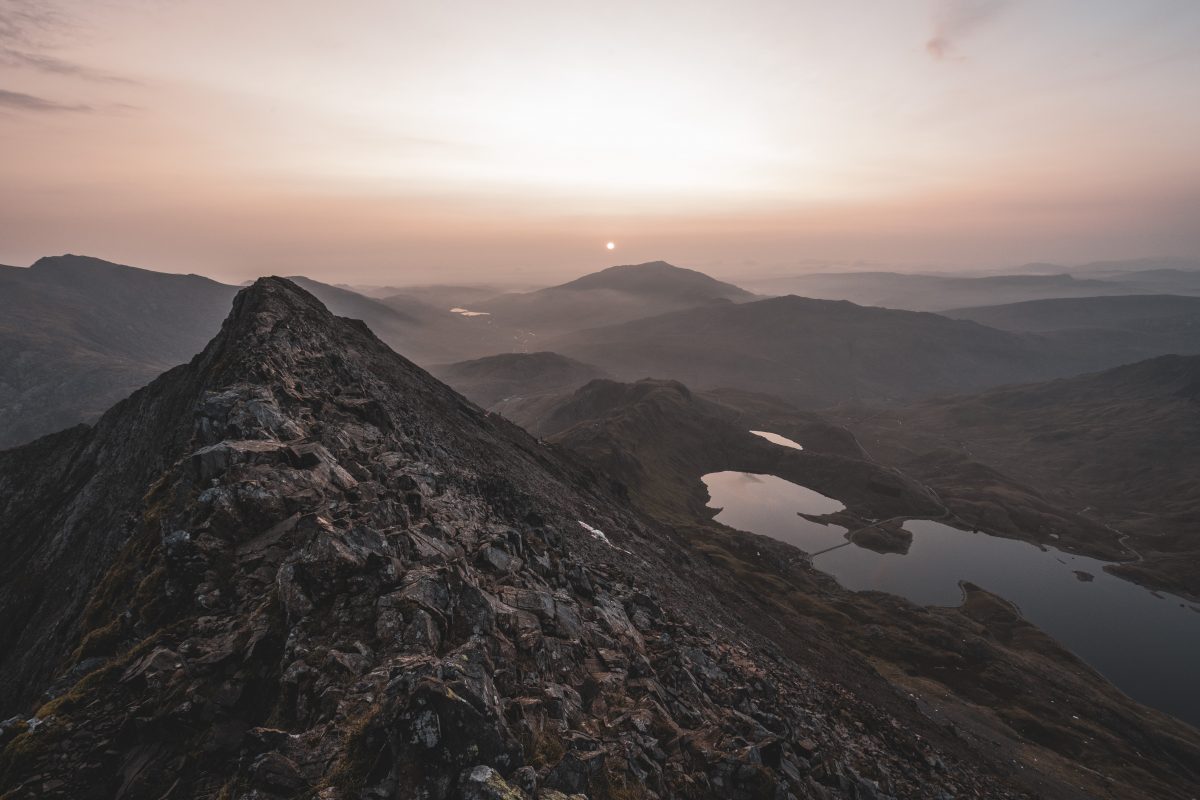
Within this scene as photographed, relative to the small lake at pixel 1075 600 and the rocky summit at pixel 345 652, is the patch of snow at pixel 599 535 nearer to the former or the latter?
the rocky summit at pixel 345 652

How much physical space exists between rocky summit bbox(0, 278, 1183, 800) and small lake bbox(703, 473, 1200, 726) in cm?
12443

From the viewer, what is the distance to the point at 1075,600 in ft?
563

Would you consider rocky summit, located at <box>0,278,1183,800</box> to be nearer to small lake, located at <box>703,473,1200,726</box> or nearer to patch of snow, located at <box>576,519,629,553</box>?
patch of snow, located at <box>576,519,629,553</box>

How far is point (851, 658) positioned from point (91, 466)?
4925 inches

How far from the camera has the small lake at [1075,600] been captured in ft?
450

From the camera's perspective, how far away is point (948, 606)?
159 m

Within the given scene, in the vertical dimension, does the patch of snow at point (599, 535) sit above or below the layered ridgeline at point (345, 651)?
below

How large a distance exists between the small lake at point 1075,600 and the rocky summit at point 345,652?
124 metres

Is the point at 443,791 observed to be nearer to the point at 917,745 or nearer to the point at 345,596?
the point at 345,596

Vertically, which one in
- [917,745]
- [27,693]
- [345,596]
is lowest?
[917,745]

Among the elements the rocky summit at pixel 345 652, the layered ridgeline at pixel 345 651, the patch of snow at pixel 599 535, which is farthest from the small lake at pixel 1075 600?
the layered ridgeline at pixel 345 651

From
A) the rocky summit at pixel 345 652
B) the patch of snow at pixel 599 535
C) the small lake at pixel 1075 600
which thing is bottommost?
the small lake at pixel 1075 600

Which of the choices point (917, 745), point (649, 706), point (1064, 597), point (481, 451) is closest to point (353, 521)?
point (649, 706)

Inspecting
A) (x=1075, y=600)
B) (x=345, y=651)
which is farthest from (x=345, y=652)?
(x=1075, y=600)
